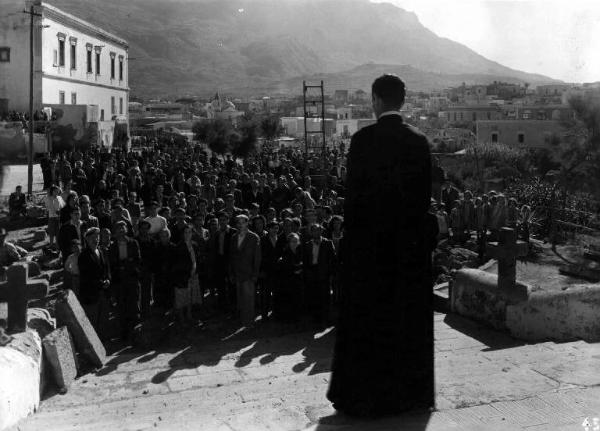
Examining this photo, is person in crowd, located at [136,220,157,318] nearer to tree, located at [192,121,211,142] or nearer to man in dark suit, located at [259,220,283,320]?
man in dark suit, located at [259,220,283,320]

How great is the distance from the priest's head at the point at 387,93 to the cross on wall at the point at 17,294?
10.2 feet

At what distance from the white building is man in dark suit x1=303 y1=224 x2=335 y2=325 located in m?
25.5

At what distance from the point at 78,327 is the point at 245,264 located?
9.14 feet

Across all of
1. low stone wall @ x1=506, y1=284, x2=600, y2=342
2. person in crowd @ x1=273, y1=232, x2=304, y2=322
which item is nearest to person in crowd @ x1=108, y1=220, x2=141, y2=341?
person in crowd @ x1=273, y1=232, x2=304, y2=322

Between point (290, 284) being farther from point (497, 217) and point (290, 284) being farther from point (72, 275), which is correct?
point (497, 217)

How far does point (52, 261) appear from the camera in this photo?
40.7 ft

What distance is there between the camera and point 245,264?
29.4ft

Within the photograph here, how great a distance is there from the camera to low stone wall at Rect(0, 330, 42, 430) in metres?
4.25

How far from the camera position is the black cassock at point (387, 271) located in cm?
385

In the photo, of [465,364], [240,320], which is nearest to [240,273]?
[240,320]

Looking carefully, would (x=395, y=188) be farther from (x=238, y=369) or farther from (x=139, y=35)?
(x=139, y=35)

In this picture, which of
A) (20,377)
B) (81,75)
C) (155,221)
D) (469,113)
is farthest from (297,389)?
(469,113)

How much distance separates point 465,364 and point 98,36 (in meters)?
44.1

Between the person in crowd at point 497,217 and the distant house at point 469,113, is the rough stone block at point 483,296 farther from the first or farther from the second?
the distant house at point 469,113
